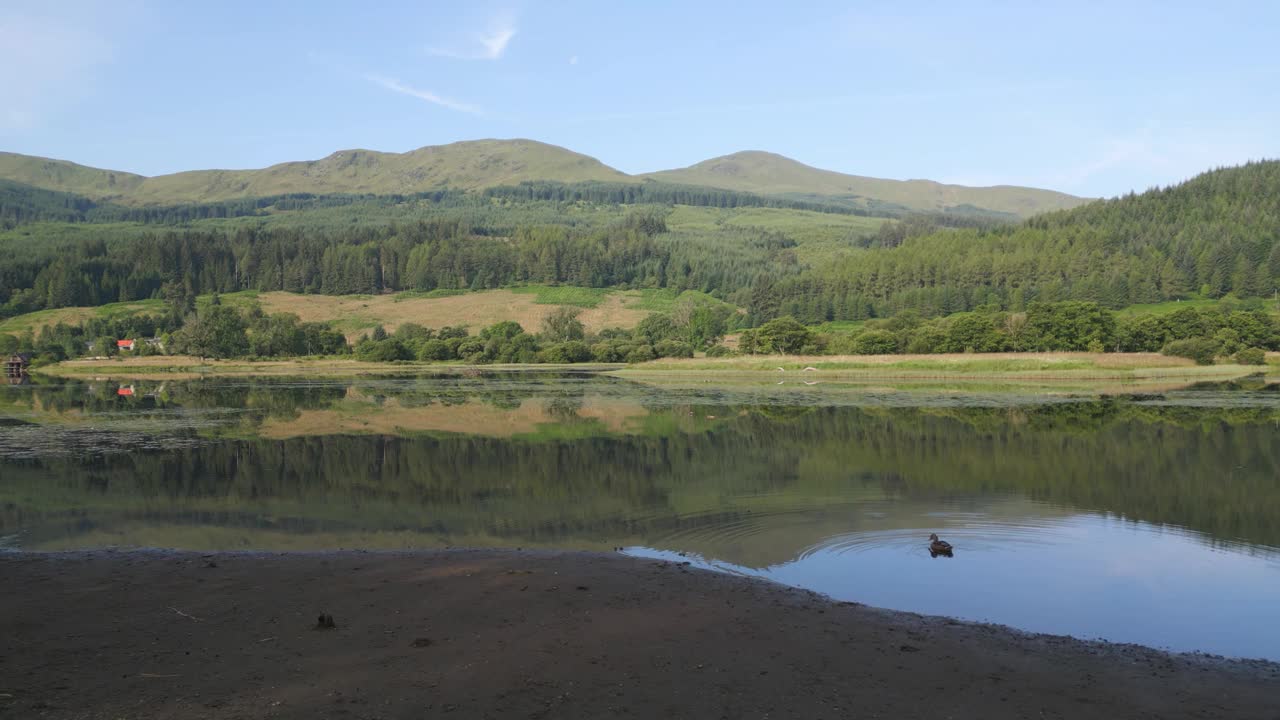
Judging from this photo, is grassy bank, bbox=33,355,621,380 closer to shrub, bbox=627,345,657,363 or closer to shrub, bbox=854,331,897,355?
shrub, bbox=627,345,657,363

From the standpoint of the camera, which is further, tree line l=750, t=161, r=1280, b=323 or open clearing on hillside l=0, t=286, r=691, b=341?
open clearing on hillside l=0, t=286, r=691, b=341

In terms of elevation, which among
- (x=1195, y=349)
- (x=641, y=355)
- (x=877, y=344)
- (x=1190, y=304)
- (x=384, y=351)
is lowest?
(x=384, y=351)

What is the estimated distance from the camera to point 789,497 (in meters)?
20.2

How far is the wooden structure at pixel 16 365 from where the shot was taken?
406ft

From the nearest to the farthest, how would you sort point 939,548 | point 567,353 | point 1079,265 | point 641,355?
point 939,548
point 641,355
point 567,353
point 1079,265

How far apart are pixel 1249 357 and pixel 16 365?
6453 inches

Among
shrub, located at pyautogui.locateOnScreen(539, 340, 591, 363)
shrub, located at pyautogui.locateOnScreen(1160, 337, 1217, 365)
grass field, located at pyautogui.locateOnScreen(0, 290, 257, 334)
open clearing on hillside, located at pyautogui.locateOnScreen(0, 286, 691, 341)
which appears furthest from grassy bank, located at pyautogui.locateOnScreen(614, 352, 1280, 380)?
grass field, located at pyautogui.locateOnScreen(0, 290, 257, 334)

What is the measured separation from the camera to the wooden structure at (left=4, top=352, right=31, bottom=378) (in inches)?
4873

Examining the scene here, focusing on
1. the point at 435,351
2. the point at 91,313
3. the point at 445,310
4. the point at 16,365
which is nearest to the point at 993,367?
the point at 435,351

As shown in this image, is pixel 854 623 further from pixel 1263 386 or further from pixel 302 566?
pixel 1263 386

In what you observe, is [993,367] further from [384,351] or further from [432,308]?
[432,308]

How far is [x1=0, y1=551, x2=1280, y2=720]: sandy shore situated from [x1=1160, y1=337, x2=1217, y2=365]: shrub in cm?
8520

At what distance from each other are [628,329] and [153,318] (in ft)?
314

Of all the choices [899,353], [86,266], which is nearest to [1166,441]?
[899,353]
